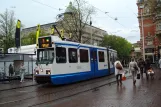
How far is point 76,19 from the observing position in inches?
1567

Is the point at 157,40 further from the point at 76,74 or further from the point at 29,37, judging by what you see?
the point at 76,74

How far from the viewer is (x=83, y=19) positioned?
40.5 metres

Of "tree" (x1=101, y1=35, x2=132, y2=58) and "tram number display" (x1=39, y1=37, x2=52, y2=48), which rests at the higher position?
"tree" (x1=101, y1=35, x2=132, y2=58)

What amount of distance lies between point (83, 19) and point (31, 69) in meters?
16.7

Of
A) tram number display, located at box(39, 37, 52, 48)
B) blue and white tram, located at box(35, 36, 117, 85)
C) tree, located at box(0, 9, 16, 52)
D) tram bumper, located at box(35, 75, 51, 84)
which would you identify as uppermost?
tree, located at box(0, 9, 16, 52)

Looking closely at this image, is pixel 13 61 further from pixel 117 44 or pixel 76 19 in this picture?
pixel 117 44

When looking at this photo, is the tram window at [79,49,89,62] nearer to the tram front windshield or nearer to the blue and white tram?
the blue and white tram

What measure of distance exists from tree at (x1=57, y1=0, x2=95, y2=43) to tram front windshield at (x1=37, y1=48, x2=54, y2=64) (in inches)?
916

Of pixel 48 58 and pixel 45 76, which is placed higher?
pixel 48 58

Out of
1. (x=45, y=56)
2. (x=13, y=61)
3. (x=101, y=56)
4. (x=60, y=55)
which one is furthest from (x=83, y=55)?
(x=13, y=61)

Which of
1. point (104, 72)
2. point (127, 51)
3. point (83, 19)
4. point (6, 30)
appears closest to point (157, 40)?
point (127, 51)

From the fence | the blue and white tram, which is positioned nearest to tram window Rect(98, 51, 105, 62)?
the blue and white tram

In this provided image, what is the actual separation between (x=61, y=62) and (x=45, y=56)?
115 centimetres

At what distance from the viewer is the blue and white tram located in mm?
15742
